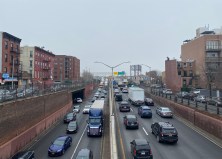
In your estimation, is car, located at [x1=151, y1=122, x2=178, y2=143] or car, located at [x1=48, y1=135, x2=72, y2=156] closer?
car, located at [x1=48, y1=135, x2=72, y2=156]

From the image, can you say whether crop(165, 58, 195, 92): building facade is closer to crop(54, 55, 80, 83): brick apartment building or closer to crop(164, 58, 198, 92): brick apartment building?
crop(164, 58, 198, 92): brick apartment building

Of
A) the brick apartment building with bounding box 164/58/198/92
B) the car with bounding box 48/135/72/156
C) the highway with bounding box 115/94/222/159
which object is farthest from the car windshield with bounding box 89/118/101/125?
the brick apartment building with bounding box 164/58/198/92

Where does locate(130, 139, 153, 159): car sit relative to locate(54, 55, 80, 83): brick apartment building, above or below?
below

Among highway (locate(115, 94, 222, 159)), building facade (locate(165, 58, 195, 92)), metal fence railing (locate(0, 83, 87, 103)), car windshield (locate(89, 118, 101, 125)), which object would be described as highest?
building facade (locate(165, 58, 195, 92))

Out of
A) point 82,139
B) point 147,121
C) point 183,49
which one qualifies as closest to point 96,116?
point 82,139

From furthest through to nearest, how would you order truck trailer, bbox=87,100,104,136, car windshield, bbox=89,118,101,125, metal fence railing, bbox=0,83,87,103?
car windshield, bbox=89,118,101,125
truck trailer, bbox=87,100,104,136
metal fence railing, bbox=0,83,87,103

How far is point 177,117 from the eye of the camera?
142 ft

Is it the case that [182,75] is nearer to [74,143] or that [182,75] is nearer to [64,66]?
[74,143]

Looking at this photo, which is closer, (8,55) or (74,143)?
(74,143)

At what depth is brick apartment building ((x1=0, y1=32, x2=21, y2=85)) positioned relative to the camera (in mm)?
59616

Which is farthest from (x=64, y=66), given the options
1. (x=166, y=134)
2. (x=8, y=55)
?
(x=166, y=134)

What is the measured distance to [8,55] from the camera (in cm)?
6319

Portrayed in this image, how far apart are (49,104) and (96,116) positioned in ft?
28.8

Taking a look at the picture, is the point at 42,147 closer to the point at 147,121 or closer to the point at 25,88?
the point at 25,88
